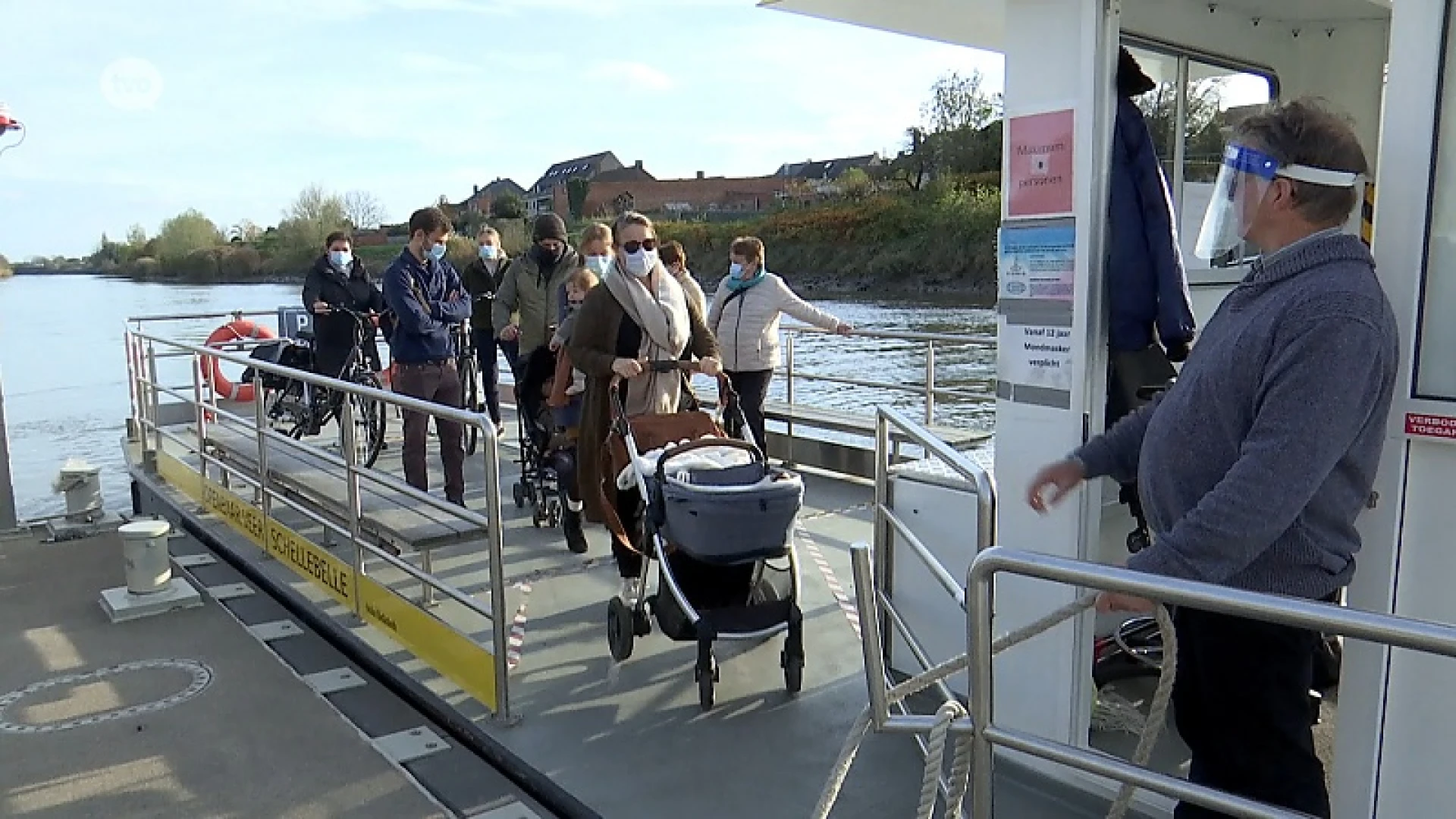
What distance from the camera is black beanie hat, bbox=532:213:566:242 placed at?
255 inches

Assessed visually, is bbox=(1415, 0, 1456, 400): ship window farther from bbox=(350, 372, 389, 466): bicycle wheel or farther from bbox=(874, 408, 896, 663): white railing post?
bbox=(350, 372, 389, 466): bicycle wheel

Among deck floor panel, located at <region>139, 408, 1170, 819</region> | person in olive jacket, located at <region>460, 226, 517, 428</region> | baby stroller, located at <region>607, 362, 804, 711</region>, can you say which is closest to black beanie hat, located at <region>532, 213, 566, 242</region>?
person in olive jacket, located at <region>460, 226, 517, 428</region>

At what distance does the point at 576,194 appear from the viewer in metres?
68.1

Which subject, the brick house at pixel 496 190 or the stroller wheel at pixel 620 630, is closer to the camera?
the stroller wheel at pixel 620 630

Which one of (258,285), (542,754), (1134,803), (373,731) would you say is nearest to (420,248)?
(373,731)

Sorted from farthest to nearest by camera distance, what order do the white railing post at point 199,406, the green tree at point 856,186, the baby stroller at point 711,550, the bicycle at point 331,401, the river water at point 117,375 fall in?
the green tree at point 856,186, the river water at point 117,375, the bicycle at point 331,401, the white railing post at point 199,406, the baby stroller at point 711,550

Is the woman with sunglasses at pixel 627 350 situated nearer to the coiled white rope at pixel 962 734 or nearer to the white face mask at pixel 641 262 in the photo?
the white face mask at pixel 641 262

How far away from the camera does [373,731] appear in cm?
356

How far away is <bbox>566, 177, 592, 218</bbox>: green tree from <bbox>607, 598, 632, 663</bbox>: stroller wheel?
62.2 metres

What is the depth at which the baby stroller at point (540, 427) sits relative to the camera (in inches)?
225

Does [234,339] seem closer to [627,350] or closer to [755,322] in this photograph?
[755,322]

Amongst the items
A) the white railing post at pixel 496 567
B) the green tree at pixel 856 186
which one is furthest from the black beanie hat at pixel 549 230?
the green tree at pixel 856 186

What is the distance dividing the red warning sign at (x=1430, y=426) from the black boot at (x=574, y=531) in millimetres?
3839

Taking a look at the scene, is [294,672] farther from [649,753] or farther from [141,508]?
[141,508]
